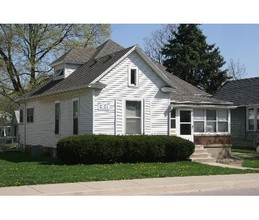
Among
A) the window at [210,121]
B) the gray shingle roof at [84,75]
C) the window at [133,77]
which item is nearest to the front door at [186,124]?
the window at [210,121]

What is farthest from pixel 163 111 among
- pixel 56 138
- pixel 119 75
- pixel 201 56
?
pixel 201 56

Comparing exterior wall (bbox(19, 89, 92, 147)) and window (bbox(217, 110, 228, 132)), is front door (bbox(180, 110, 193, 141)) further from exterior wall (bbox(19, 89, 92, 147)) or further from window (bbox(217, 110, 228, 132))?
exterior wall (bbox(19, 89, 92, 147))

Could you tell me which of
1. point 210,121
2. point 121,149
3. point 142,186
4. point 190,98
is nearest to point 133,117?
point 121,149

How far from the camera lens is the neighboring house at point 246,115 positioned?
33.5 meters

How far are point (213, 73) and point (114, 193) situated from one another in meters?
40.7

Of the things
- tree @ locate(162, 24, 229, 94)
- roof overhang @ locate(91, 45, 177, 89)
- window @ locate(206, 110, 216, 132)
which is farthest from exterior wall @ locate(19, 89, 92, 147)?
tree @ locate(162, 24, 229, 94)

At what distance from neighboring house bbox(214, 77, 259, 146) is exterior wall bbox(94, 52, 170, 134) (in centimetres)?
1200

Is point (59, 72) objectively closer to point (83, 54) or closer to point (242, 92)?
point (83, 54)

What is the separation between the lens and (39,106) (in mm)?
28469

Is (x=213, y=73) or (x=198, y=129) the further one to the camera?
(x=213, y=73)

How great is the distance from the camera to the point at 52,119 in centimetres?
2614

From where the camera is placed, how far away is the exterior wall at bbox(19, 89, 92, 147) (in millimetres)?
22172

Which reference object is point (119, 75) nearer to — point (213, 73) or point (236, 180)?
point (236, 180)

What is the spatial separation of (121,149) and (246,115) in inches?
659
